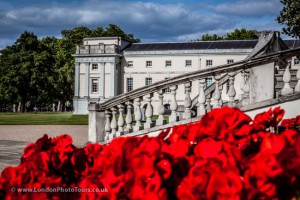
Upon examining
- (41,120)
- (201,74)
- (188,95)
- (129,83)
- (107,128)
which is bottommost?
(41,120)

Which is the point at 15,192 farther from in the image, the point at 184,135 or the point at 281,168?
the point at 281,168

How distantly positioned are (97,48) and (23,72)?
45.9 ft

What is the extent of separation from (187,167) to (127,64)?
6309 centimetres

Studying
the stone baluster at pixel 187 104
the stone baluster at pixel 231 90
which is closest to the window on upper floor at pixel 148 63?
the stone baluster at pixel 187 104

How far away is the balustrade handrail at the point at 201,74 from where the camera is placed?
6.84 m

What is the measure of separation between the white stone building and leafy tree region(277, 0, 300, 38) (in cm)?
4049

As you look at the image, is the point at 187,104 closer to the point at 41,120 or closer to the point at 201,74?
the point at 201,74

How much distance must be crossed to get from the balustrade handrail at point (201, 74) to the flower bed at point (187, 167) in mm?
5062

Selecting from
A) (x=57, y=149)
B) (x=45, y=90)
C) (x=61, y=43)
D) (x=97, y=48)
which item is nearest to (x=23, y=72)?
(x=45, y=90)

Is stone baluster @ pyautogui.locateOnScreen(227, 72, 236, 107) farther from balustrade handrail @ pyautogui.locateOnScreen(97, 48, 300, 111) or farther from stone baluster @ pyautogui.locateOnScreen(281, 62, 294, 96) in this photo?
stone baluster @ pyautogui.locateOnScreen(281, 62, 294, 96)

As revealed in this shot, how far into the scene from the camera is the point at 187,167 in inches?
66.6

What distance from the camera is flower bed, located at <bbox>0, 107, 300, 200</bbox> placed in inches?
54.0

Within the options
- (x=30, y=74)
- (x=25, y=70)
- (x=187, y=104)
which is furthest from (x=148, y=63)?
(x=187, y=104)

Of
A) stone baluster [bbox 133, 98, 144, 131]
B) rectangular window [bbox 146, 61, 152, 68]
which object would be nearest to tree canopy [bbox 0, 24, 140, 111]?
rectangular window [bbox 146, 61, 152, 68]
